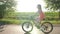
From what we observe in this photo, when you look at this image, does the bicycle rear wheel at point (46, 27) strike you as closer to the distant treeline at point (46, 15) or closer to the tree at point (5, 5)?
the distant treeline at point (46, 15)

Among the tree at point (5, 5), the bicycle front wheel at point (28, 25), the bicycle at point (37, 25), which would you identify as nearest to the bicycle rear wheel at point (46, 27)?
the bicycle at point (37, 25)

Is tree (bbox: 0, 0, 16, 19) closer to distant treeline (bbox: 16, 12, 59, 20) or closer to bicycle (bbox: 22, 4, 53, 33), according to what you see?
distant treeline (bbox: 16, 12, 59, 20)

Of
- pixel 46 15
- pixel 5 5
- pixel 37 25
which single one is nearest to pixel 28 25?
pixel 37 25

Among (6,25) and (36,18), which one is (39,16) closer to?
(36,18)

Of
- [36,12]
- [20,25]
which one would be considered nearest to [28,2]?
[36,12]

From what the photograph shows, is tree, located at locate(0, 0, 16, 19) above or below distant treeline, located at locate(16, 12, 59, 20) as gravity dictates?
above

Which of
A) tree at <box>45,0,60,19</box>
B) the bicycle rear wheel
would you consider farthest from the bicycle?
tree at <box>45,0,60,19</box>

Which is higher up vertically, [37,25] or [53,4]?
[53,4]

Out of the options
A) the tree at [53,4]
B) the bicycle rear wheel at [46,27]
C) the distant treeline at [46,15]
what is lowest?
the bicycle rear wheel at [46,27]

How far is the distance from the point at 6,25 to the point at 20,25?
149 mm

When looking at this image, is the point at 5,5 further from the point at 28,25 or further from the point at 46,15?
the point at 46,15

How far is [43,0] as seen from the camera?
1348 mm

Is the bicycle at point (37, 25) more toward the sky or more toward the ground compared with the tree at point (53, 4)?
more toward the ground

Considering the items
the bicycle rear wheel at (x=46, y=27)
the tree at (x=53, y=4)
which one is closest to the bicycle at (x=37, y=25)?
the bicycle rear wheel at (x=46, y=27)
